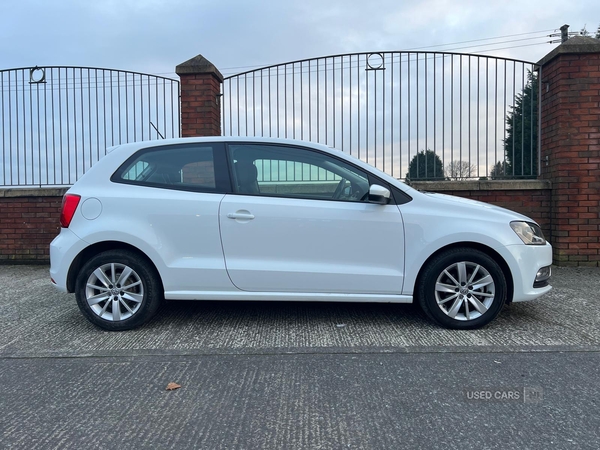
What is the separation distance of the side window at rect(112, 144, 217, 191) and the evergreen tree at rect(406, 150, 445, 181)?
4128mm

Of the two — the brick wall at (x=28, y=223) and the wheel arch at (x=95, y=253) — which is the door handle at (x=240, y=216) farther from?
the brick wall at (x=28, y=223)

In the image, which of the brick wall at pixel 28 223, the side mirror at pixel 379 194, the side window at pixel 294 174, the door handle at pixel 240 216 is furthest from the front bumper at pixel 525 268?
the brick wall at pixel 28 223

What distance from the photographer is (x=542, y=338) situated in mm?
3658

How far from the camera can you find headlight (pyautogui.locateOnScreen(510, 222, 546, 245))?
3832mm

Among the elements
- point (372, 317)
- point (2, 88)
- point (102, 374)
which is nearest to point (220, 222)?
point (102, 374)

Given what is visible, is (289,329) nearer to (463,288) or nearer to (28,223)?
(463,288)

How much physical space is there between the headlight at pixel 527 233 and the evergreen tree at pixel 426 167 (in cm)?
331

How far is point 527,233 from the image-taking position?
387 cm

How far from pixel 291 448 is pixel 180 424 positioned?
0.65 m

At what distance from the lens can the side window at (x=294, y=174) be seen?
153 inches

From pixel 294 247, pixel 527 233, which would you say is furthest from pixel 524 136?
pixel 294 247

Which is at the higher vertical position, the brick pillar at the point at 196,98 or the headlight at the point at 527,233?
the brick pillar at the point at 196,98

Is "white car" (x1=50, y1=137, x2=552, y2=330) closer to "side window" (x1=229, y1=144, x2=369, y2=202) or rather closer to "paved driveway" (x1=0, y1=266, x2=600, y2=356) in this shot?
"side window" (x1=229, y1=144, x2=369, y2=202)

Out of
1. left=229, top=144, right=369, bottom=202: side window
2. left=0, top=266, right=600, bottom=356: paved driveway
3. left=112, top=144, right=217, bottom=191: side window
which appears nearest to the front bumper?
left=0, top=266, right=600, bottom=356: paved driveway
